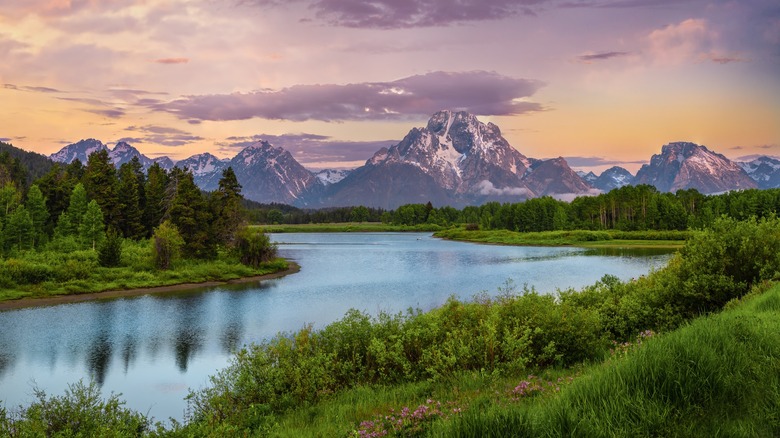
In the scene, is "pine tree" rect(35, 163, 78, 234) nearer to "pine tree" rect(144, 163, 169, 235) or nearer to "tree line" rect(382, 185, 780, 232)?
"pine tree" rect(144, 163, 169, 235)

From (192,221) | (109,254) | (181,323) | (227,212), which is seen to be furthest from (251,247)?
(181,323)

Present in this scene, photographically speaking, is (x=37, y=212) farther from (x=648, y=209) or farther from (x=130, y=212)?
(x=648, y=209)

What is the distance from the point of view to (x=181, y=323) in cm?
3984

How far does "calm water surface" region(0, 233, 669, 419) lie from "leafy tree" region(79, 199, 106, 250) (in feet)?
103

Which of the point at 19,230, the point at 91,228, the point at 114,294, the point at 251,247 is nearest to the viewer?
the point at 114,294

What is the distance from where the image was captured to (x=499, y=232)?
182750 millimetres

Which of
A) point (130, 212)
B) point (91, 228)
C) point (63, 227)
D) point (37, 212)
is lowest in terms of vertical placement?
point (91, 228)

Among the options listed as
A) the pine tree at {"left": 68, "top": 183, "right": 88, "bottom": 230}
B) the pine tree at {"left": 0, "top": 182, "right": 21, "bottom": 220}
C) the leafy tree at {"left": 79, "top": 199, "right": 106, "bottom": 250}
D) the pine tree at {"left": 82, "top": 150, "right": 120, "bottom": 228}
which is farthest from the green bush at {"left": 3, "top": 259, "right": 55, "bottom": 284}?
the pine tree at {"left": 82, "top": 150, "right": 120, "bottom": 228}

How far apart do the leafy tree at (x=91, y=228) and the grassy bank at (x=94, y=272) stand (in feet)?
15.3

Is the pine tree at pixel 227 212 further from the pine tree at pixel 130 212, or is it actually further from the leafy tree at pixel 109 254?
the pine tree at pixel 130 212

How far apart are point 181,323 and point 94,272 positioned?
27.1 metres

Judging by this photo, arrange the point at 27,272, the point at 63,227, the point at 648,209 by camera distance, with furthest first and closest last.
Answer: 1. the point at 648,209
2. the point at 63,227
3. the point at 27,272

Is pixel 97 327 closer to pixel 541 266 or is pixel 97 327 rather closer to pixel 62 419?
pixel 62 419

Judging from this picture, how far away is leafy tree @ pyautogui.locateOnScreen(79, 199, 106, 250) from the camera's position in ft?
258
